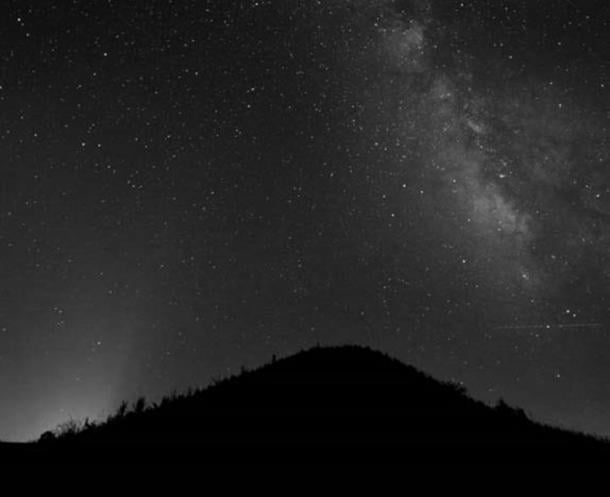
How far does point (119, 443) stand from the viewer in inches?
334

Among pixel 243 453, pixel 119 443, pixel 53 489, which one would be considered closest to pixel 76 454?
pixel 119 443

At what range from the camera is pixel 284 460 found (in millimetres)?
7176

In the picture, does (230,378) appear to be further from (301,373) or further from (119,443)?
(119,443)

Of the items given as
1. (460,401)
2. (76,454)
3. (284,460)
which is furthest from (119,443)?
(460,401)

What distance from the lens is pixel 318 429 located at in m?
8.88

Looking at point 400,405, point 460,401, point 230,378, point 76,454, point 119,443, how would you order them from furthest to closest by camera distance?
1. point 230,378
2. point 460,401
3. point 400,405
4. point 119,443
5. point 76,454

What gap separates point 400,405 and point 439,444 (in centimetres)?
268

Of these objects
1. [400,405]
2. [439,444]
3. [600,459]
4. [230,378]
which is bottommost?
[600,459]

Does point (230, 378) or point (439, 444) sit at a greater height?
point (230, 378)

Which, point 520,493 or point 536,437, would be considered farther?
point 536,437

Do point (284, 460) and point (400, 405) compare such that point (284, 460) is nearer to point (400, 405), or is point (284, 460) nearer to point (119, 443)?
point (119, 443)

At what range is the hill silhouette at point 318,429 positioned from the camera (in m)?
7.66

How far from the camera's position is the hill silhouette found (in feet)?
25.1

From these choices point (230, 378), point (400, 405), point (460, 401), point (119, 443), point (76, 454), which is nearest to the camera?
point (76, 454)
